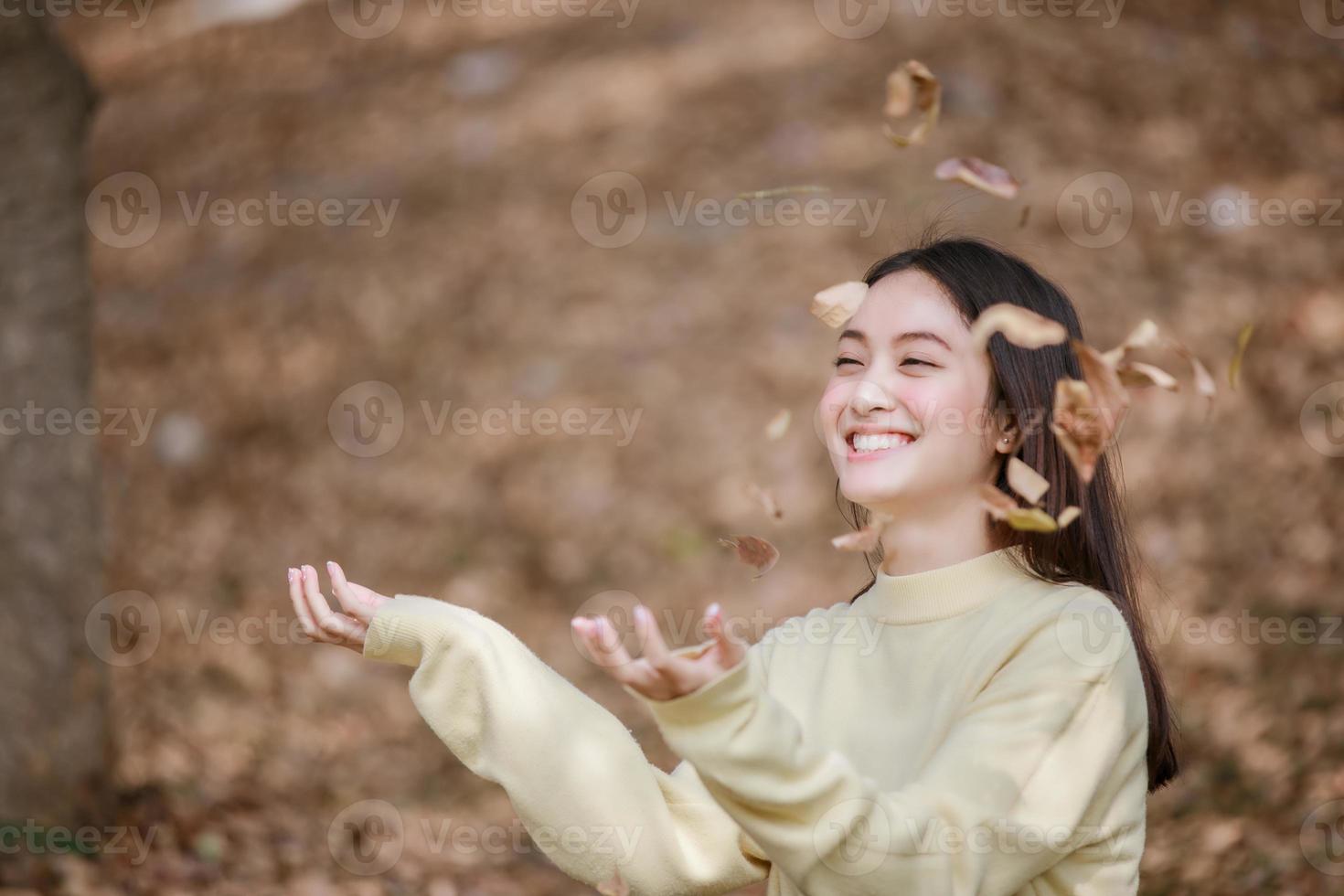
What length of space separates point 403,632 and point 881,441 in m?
0.61

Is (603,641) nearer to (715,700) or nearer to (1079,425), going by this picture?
(715,700)

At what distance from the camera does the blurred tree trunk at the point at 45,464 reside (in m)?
3.52

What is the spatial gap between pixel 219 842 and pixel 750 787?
2654 millimetres

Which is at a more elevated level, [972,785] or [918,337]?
[918,337]

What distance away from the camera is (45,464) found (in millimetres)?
3580

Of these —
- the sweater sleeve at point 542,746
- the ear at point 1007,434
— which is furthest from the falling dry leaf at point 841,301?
the sweater sleeve at point 542,746

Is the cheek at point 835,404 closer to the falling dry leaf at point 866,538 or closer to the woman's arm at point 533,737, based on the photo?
the falling dry leaf at point 866,538

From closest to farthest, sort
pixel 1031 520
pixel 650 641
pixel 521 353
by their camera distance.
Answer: pixel 650 641 < pixel 1031 520 < pixel 521 353

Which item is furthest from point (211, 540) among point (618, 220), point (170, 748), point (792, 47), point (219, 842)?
point (792, 47)

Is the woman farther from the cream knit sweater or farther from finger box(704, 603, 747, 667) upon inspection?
finger box(704, 603, 747, 667)

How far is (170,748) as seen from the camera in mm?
3846

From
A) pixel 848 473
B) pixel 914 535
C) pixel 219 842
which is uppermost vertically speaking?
pixel 848 473

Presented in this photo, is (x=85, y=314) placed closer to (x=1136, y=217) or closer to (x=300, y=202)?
(x=300, y=202)

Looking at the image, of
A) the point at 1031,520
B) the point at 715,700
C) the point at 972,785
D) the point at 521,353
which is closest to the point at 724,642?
the point at 715,700
